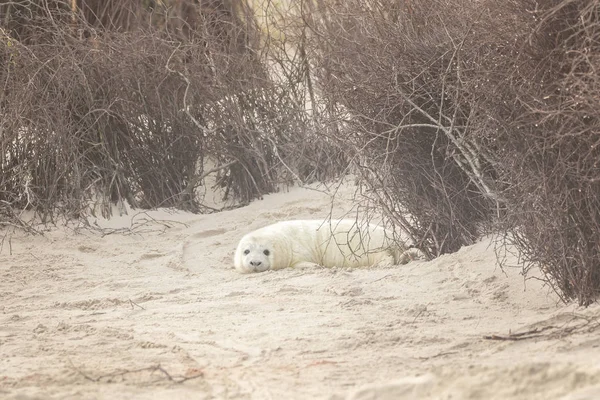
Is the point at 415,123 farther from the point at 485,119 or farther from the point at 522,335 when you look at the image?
the point at 522,335

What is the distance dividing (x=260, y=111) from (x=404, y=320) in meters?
5.09

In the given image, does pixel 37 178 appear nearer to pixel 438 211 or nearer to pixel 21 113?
pixel 21 113

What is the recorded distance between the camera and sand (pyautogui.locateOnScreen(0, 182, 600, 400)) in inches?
137

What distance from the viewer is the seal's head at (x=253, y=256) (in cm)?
692

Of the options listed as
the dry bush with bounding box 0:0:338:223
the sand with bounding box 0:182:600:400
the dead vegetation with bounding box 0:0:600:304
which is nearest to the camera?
the sand with bounding box 0:182:600:400

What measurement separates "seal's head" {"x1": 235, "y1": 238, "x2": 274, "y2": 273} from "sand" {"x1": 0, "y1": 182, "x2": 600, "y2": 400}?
0.14 m

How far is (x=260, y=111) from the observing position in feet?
30.9

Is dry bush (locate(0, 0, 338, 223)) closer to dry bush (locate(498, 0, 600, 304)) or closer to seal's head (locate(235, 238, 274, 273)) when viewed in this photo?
seal's head (locate(235, 238, 274, 273))

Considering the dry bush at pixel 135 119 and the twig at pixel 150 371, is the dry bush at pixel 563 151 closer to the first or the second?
the twig at pixel 150 371

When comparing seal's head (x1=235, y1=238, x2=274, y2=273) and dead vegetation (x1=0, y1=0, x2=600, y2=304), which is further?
seal's head (x1=235, y1=238, x2=274, y2=273)

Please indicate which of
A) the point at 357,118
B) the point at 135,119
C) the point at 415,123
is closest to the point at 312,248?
the point at 357,118

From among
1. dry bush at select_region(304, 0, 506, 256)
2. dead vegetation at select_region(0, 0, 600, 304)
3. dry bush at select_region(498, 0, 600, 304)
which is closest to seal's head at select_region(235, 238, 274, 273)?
dead vegetation at select_region(0, 0, 600, 304)

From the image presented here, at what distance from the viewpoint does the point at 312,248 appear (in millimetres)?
7266

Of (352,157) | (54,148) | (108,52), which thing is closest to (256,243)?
(352,157)
